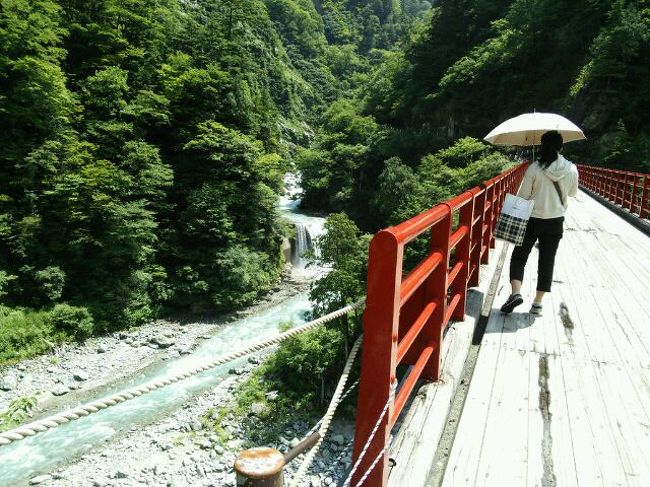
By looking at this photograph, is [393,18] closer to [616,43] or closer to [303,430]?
[616,43]

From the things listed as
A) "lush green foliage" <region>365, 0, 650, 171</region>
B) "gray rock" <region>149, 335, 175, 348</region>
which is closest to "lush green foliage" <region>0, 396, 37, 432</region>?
"gray rock" <region>149, 335, 175, 348</region>

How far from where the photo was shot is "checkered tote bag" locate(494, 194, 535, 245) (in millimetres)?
4504

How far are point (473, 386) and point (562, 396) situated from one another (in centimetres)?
67

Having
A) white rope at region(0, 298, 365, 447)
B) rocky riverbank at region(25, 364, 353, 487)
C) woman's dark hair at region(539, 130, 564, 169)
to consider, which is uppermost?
woman's dark hair at region(539, 130, 564, 169)

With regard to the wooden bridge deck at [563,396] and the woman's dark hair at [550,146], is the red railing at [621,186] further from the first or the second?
the woman's dark hair at [550,146]

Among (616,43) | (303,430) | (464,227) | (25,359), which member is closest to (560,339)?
(464,227)

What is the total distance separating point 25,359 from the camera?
15812 millimetres

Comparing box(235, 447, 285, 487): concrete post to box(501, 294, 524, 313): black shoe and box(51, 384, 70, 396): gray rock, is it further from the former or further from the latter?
box(51, 384, 70, 396): gray rock

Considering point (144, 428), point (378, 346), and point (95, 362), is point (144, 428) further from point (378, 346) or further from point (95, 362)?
point (378, 346)

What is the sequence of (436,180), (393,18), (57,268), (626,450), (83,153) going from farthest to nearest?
(393,18) < (436,180) < (83,153) < (57,268) < (626,450)

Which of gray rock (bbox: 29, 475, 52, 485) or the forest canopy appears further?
the forest canopy

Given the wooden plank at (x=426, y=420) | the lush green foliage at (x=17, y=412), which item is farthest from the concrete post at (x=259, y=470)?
the lush green foliage at (x=17, y=412)

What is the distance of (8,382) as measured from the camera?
14.5 metres

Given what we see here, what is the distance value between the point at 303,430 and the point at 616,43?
32.2 metres
